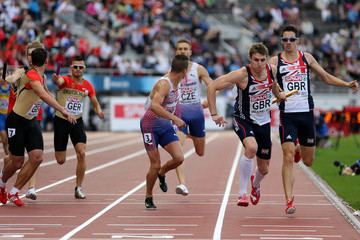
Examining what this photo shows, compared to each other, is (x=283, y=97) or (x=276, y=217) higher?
(x=283, y=97)

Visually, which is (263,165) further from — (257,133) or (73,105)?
(73,105)

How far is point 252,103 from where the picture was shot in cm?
1345

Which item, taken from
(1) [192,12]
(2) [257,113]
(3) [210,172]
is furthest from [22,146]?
(1) [192,12]

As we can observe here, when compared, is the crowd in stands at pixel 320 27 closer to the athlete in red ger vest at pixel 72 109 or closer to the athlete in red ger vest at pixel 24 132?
the athlete in red ger vest at pixel 72 109

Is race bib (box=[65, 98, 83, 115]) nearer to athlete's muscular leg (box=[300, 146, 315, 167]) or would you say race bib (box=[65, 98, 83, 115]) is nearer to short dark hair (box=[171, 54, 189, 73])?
short dark hair (box=[171, 54, 189, 73])

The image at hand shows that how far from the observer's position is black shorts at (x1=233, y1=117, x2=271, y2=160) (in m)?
13.5

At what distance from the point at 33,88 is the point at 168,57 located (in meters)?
31.1

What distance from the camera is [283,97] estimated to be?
43.7 feet

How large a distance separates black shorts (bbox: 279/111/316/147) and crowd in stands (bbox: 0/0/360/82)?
82.1 ft

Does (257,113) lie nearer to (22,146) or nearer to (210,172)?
(22,146)

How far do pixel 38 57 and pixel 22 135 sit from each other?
1063 mm

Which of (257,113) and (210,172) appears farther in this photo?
(210,172)

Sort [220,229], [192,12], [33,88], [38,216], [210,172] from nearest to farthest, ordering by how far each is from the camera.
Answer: [220,229] → [38,216] → [33,88] → [210,172] → [192,12]

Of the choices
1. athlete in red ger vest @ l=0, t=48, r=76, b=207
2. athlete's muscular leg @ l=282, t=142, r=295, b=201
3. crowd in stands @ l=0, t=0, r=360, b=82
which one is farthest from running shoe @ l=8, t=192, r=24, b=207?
crowd in stands @ l=0, t=0, r=360, b=82
